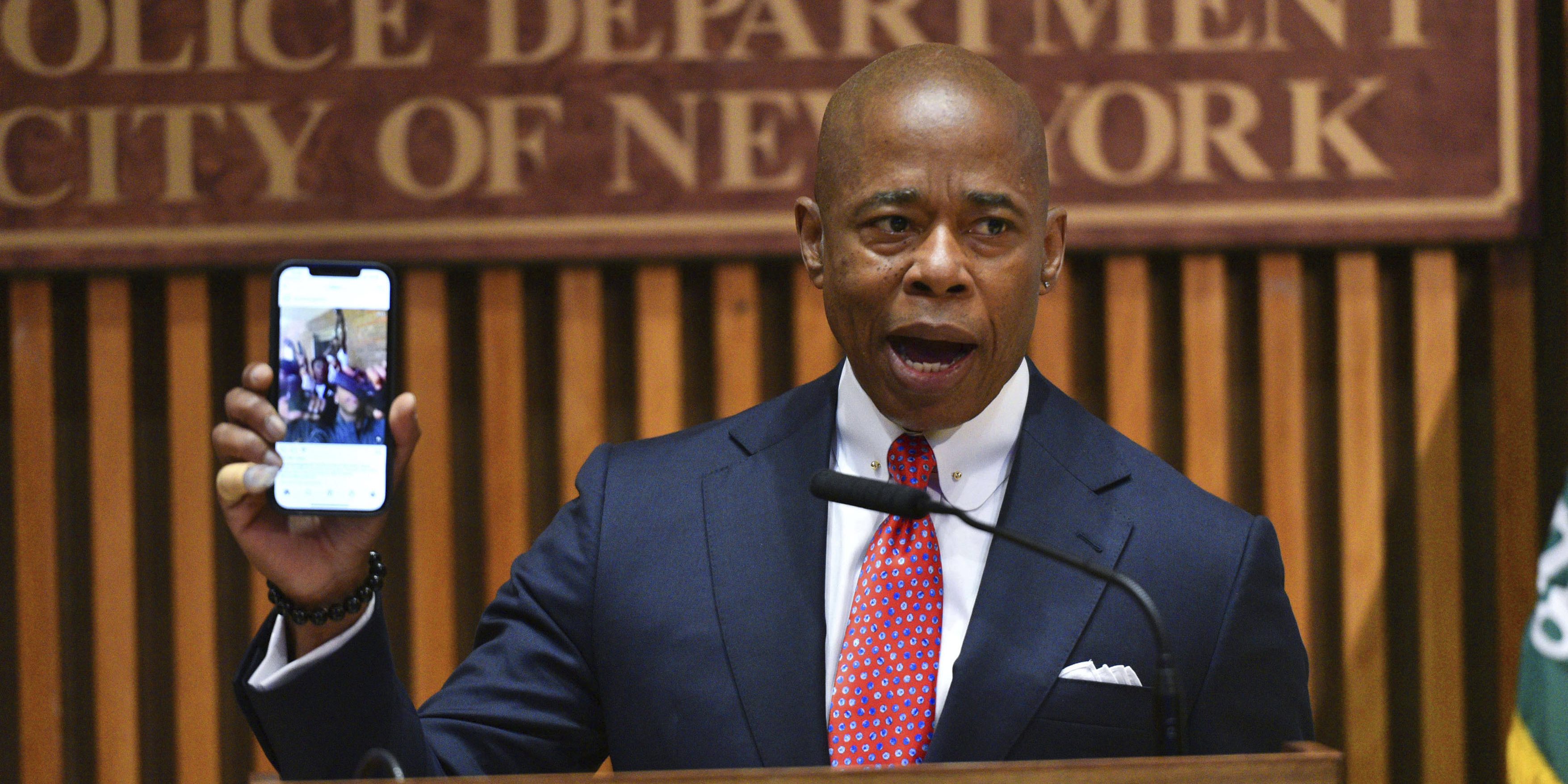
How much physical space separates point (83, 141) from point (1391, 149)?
2128mm

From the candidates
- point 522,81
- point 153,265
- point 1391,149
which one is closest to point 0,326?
point 153,265

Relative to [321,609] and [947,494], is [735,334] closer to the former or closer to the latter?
[947,494]

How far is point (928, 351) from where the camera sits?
142 cm

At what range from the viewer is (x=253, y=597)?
2.38 metres

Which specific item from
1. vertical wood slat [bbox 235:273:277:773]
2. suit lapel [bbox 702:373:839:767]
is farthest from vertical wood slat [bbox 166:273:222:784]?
suit lapel [bbox 702:373:839:767]

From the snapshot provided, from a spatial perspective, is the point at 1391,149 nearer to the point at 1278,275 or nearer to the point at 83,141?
the point at 1278,275

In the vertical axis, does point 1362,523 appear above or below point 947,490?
below

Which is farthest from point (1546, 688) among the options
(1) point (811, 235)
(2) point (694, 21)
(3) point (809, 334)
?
(2) point (694, 21)

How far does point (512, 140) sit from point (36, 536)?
3.45ft

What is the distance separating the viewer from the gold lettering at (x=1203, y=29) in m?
2.24

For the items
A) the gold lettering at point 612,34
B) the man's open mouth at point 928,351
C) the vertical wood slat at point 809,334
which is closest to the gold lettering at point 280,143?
the gold lettering at point 612,34

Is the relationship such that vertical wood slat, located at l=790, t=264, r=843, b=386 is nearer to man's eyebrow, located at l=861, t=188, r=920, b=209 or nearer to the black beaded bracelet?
man's eyebrow, located at l=861, t=188, r=920, b=209

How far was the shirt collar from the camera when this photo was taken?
1.44 meters

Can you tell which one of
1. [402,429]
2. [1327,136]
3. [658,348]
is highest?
[1327,136]
